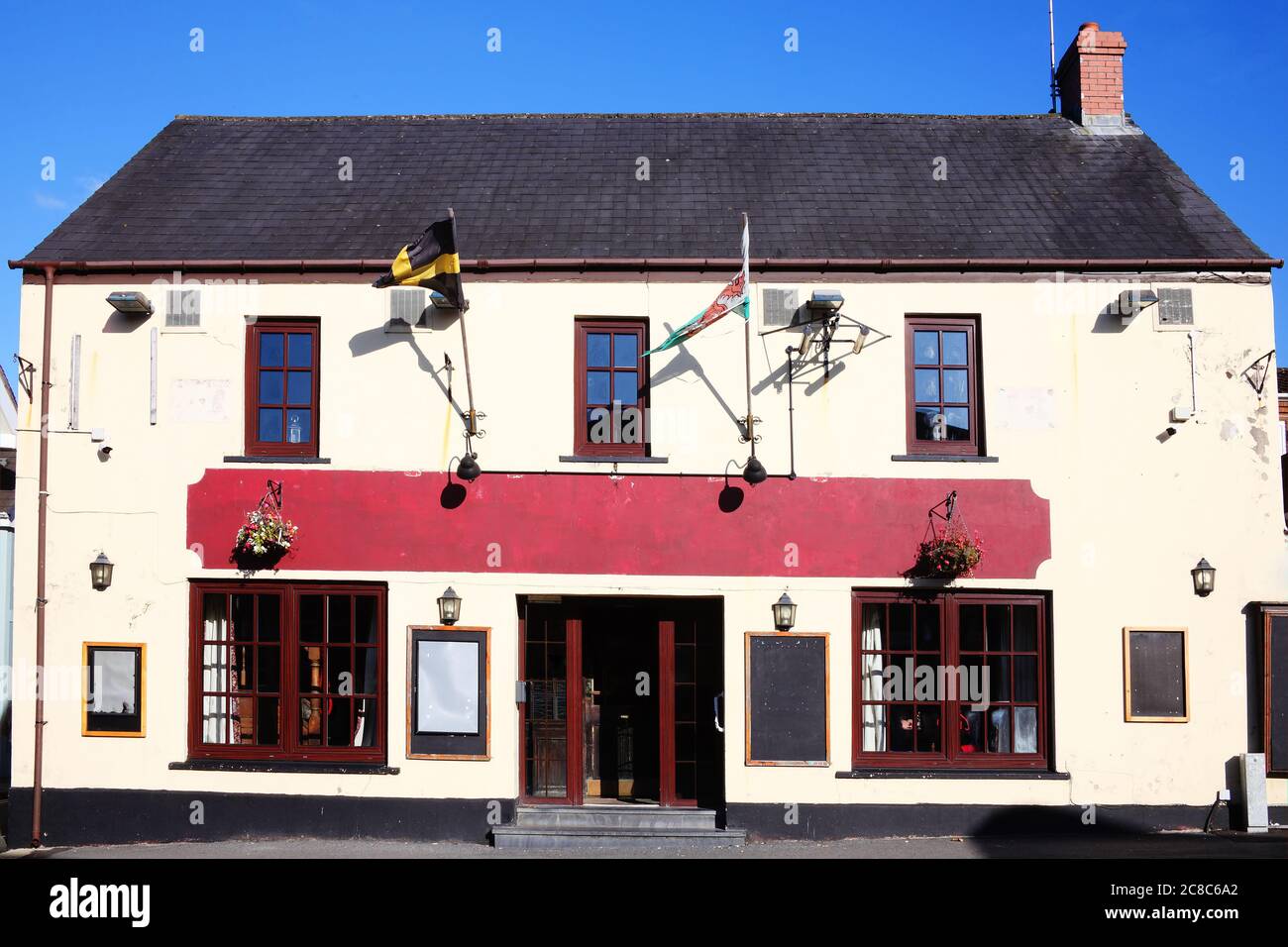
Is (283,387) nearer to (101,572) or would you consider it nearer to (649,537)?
(101,572)

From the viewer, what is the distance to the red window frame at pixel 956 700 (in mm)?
10625

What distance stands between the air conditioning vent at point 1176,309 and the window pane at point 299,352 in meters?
8.98

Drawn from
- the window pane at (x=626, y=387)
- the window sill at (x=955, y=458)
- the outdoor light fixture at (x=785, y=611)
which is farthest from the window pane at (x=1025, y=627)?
the window pane at (x=626, y=387)

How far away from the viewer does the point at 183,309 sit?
1114cm

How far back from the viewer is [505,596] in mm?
10766

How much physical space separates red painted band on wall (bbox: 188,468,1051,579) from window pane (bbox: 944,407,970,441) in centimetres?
55

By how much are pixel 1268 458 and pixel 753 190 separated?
6251 mm

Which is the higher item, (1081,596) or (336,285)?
(336,285)

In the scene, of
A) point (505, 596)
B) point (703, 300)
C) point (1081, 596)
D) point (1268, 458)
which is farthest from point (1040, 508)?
point (505, 596)

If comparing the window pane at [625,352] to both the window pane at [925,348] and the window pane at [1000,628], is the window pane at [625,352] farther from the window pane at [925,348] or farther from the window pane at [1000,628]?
the window pane at [1000,628]
